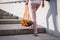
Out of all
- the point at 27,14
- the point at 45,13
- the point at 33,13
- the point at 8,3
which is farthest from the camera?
the point at 8,3

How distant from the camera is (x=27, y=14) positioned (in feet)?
11.4

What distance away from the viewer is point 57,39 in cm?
293

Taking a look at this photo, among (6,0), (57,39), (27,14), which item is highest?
(6,0)

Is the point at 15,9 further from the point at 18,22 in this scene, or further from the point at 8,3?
the point at 18,22

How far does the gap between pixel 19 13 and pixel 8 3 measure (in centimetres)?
112

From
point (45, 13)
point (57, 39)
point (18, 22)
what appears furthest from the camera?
point (18, 22)

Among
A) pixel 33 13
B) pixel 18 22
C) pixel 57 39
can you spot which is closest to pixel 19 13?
pixel 18 22

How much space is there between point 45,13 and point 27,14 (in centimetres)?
54

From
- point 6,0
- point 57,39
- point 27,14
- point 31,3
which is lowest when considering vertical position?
point 57,39

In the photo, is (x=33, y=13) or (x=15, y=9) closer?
(x=33, y=13)

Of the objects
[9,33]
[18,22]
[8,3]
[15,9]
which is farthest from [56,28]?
[8,3]

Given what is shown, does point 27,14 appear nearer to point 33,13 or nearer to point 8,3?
point 33,13

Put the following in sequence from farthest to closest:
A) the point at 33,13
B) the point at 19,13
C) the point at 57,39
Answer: the point at 19,13 → the point at 33,13 → the point at 57,39

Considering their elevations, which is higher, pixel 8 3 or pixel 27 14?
pixel 8 3
